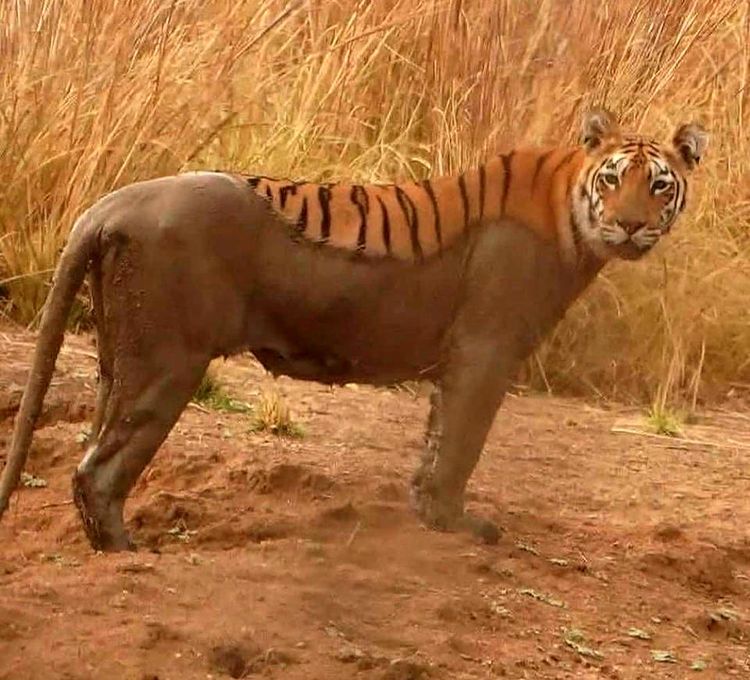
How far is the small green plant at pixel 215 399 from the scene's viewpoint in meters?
5.16

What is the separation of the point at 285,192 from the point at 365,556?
84cm

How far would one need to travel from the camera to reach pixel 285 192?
12.7ft

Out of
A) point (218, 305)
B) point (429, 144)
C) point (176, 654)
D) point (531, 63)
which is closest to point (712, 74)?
point (531, 63)

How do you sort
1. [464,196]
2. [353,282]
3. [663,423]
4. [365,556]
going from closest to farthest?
1. [365,556]
2. [353,282]
3. [464,196]
4. [663,423]

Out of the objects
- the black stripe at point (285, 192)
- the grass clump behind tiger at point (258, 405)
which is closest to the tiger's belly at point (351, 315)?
the black stripe at point (285, 192)

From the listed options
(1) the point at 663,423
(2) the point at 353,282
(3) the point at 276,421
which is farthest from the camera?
(1) the point at 663,423

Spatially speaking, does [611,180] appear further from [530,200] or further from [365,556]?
[365,556]

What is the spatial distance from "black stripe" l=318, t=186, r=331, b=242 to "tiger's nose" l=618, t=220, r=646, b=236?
0.69 meters

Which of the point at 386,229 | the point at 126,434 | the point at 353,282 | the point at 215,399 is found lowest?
the point at 215,399

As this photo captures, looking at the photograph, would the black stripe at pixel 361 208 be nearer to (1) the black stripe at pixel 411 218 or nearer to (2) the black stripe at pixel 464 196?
(1) the black stripe at pixel 411 218

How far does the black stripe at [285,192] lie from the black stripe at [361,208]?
0.52ft

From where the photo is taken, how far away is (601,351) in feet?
20.5

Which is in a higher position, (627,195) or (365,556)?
(627,195)

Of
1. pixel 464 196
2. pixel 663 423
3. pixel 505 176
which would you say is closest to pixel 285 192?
→ pixel 464 196
